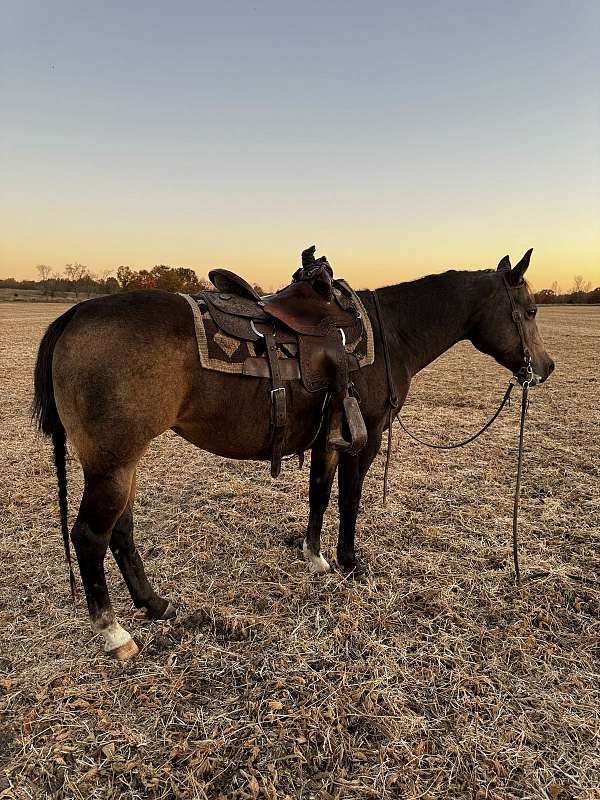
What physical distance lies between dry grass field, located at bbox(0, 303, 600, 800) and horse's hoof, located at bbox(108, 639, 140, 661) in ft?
0.25

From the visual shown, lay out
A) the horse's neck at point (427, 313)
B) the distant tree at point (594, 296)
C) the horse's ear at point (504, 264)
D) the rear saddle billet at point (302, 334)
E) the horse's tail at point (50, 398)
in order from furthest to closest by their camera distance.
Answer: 1. the distant tree at point (594, 296)
2. the horse's ear at point (504, 264)
3. the horse's neck at point (427, 313)
4. the rear saddle billet at point (302, 334)
5. the horse's tail at point (50, 398)

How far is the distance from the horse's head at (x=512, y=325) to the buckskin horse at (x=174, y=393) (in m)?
0.01

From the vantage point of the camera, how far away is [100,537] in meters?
2.53

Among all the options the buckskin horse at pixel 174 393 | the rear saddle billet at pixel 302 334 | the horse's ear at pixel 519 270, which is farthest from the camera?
the horse's ear at pixel 519 270

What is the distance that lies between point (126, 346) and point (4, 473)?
434 cm

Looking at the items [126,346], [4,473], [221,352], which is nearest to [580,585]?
[221,352]

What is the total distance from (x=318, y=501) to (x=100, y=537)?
1.80 meters

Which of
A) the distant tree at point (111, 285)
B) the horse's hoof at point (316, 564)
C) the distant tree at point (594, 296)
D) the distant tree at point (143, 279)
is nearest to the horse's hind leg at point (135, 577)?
the horse's hoof at point (316, 564)

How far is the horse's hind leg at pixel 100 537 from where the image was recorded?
2441mm

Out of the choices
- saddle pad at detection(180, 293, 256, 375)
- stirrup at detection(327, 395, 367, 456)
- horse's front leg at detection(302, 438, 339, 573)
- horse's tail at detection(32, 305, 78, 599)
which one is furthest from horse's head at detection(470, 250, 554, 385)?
horse's tail at detection(32, 305, 78, 599)

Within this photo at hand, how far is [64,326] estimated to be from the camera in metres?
2.51

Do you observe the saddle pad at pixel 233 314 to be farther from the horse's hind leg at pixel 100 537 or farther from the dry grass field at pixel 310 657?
the dry grass field at pixel 310 657

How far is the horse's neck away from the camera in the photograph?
3535 millimetres

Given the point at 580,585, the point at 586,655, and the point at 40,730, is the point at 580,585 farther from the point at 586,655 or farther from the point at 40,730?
the point at 40,730
